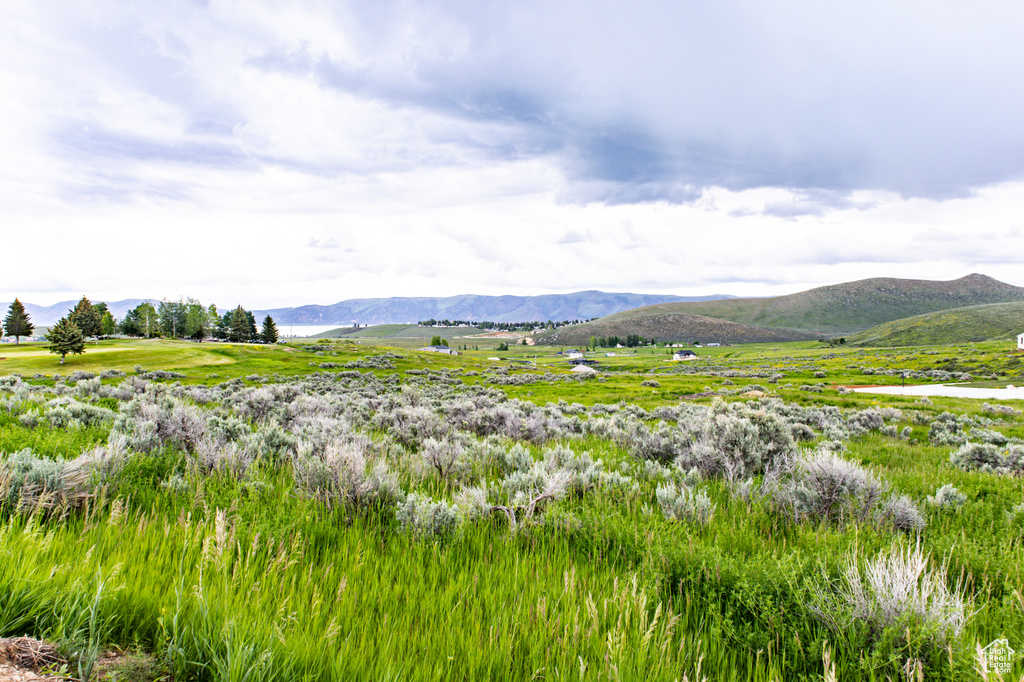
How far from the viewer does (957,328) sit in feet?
517

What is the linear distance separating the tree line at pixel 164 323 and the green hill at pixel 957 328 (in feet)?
698

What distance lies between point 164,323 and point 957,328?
267m

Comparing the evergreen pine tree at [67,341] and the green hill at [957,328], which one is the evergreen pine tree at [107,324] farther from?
the green hill at [957,328]

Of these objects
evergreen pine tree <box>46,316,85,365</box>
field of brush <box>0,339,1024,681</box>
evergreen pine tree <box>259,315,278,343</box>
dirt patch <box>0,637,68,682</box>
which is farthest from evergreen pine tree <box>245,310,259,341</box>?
dirt patch <box>0,637,68,682</box>

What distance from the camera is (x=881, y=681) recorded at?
1960 millimetres

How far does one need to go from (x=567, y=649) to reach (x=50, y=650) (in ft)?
6.53

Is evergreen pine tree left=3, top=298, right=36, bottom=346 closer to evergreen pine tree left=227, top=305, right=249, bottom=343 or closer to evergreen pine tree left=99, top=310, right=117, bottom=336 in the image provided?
evergreen pine tree left=99, top=310, right=117, bottom=336

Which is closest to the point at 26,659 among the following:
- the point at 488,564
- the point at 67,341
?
the point at 488,564

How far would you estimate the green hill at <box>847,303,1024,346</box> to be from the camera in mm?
147875

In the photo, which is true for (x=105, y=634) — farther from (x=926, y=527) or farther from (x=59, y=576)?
(x=926, y=527)

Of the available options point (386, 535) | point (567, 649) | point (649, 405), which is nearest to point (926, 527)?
point (567, 649)

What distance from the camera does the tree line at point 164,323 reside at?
327ft

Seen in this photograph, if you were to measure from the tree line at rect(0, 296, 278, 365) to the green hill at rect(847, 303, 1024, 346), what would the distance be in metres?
213
